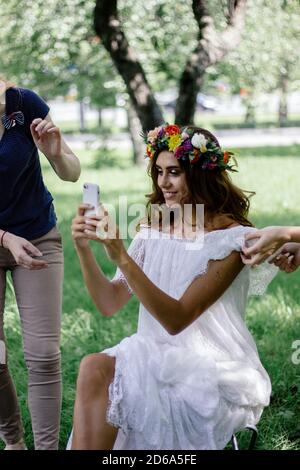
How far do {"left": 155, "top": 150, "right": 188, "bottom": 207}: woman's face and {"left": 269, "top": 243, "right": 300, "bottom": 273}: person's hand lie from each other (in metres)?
0.39

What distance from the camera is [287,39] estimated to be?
1645 cm

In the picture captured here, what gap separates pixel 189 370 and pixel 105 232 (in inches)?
21.6

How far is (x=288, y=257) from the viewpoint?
118 inches

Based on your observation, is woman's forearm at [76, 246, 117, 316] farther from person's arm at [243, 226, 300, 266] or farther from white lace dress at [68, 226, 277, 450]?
person's arm at [243, 226, 300, 266]

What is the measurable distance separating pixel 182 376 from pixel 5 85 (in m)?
1.24

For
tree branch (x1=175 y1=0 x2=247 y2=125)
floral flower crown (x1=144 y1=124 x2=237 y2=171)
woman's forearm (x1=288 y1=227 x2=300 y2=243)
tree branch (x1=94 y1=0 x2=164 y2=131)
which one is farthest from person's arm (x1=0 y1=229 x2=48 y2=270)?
tree branch (x1=94 y1=0 x2=164 y2=131)

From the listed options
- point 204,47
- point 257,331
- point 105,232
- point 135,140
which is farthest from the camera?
Answer: point 135,140

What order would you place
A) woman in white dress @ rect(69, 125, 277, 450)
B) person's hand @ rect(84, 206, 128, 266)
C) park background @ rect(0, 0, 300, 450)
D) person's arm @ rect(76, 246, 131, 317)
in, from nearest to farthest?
person's hand @ rect(84, 206, 128, 266)
woman in white dress @ rect(69, 125, 277, 450)
person's arm @ rect(76, 246, 131, 317)
park background @ rect(0, 0, 300, 450)

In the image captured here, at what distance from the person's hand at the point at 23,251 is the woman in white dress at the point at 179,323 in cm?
22

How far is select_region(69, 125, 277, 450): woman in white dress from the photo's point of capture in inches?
103

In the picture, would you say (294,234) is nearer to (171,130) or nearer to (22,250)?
(171,130)

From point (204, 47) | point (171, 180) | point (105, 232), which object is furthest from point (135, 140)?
point (105, 232)

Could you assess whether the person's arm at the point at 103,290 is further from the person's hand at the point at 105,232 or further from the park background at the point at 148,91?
the park background at the point at 148,91
